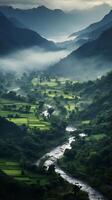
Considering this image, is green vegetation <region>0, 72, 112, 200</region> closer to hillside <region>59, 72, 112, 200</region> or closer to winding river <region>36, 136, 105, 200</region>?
hillside <region>59, 72, 112, 200</region>

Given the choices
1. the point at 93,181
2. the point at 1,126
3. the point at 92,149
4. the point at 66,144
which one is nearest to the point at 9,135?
the point at 1,126

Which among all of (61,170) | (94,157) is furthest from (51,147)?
(61,170)

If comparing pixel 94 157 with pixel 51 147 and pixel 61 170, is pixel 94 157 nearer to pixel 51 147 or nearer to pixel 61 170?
pixel 61 170

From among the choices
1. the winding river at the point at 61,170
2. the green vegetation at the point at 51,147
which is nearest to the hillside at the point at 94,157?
the green vegetation at the point at 51,147

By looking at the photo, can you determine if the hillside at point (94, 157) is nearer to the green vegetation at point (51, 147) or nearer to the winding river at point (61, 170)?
the green vegetation at point (51, 147)

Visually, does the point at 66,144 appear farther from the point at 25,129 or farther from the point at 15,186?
the point at 15,186

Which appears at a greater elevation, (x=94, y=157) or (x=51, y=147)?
(x=51, y=147)

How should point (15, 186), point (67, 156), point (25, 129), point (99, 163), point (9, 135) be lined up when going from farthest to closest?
1. point (25, 129)
2. point (9, 135)
3. point (67, 156)
4. point (99, 163)
5. point (15, 186)

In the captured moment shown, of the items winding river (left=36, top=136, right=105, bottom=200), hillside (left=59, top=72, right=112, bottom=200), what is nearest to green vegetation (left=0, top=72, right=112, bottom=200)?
hillside (left=59, top=72, right=112, bottom=200)

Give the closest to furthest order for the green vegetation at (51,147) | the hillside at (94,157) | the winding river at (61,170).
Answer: the winding river at (61,170)
the green vegetation at (51,147)
the hillside at (94,157)
